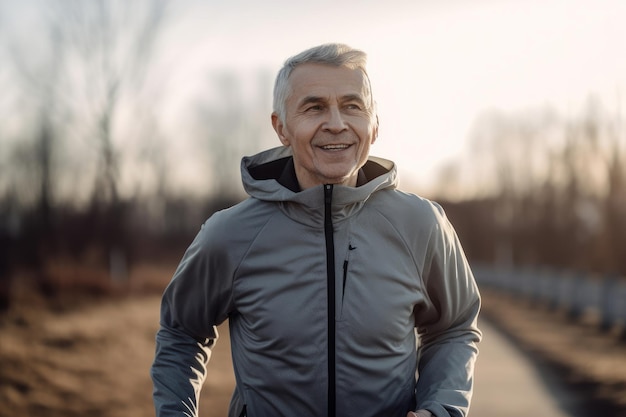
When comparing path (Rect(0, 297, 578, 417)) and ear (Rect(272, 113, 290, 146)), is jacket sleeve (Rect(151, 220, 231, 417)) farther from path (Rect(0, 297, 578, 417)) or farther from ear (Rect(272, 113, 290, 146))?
path (Rect(0, 297, 578, 417))

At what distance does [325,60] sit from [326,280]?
67 cm

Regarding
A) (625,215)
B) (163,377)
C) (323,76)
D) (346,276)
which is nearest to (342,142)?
(323,76)

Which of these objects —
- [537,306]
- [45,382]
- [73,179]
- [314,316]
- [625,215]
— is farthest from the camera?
[625,215]

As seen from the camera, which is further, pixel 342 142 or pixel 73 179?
pixel 73 179

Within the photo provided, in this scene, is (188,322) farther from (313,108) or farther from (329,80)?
(329,80)

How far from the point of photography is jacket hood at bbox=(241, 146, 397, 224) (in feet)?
8.27

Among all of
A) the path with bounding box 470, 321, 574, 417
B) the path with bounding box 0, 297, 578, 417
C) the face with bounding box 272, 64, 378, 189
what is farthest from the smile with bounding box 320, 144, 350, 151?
the path with bounding box 470, 321, 574, 417

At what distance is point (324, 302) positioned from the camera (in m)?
2.48

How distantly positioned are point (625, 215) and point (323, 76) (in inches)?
1318

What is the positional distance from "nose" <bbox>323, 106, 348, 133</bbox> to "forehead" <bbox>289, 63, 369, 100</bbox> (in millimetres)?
50

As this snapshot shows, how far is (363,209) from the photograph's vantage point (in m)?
2.60

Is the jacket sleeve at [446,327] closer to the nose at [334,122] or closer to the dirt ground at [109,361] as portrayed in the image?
the nose at [334,122]

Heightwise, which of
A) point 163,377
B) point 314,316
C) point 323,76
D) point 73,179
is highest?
point 323,76

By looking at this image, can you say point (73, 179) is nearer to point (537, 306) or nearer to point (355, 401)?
point (537, 306)
